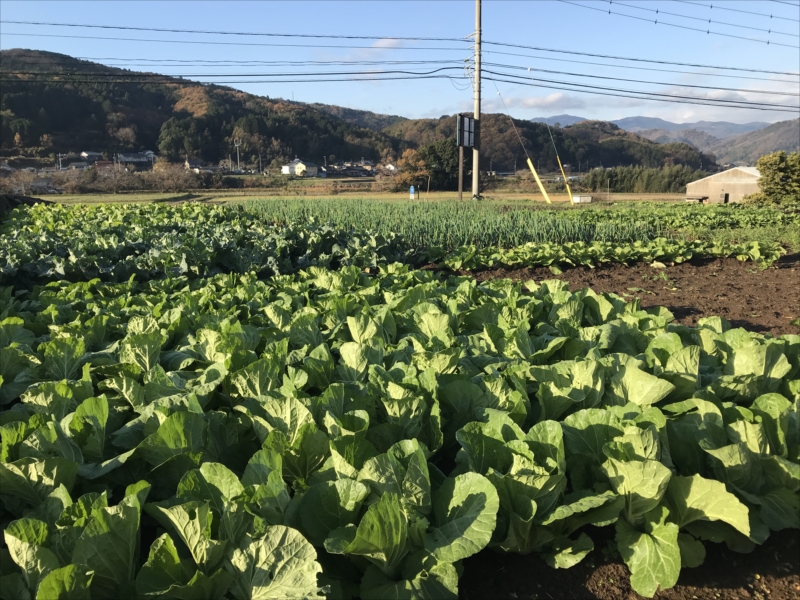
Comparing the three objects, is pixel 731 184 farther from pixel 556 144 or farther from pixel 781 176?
pixel 556 144

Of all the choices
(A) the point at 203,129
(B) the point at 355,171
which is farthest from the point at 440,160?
(A) the point at 203,129

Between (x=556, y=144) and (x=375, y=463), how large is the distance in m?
92.2

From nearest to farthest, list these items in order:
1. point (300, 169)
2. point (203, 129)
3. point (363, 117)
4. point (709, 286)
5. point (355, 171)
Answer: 1. point (709, 286)
2. point (300, 169)
3. point (203, 129)
4. point (355, 171)
5. point (363, 117)

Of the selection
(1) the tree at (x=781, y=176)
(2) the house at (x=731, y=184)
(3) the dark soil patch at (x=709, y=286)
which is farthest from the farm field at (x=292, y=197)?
(3) the dark soil patch at (x=709, y=286)

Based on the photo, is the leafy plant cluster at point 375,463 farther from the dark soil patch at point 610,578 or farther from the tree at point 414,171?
the tree at point 414,171

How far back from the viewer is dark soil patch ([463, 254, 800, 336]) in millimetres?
6188

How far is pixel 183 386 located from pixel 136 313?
187cm

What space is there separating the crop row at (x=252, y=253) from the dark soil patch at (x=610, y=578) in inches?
245

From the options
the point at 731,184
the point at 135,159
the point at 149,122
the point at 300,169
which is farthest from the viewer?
the point at 149,122

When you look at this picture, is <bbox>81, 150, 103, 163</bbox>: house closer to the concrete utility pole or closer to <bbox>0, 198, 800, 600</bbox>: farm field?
the concrete utility pole

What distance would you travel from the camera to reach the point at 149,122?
268ft

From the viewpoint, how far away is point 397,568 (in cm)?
163

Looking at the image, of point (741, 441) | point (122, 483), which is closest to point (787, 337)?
point (741, 441)

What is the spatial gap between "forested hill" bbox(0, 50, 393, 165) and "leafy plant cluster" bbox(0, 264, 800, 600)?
2770 inches
